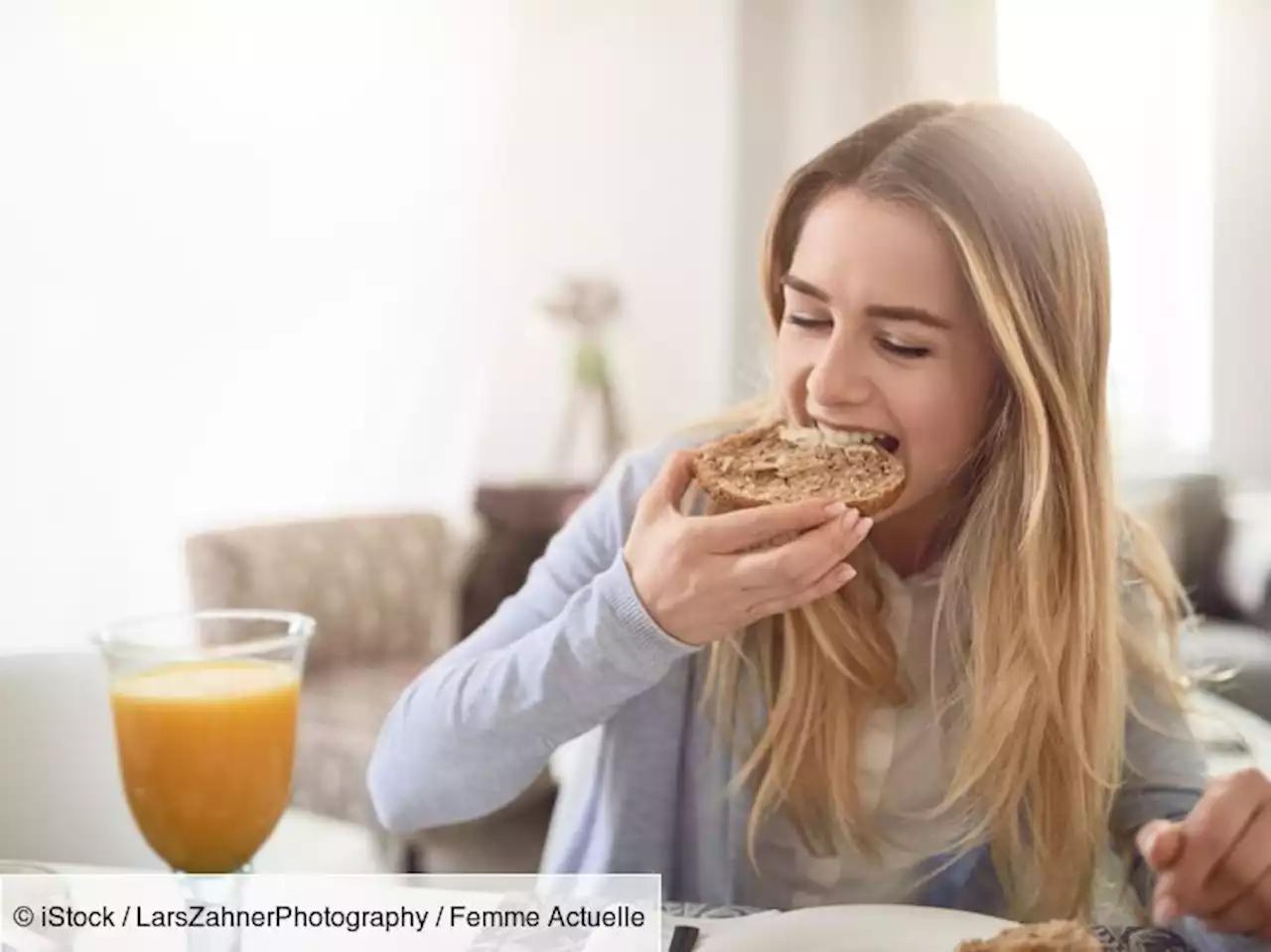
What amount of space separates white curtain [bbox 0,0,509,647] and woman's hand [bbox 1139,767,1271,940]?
7.33ft

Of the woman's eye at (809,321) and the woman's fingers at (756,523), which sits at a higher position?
the woman's eye at (809,321)

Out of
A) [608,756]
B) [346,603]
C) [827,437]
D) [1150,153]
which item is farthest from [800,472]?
[1150,153]

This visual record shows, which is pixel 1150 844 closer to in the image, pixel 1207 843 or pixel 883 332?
pixel 1207 843

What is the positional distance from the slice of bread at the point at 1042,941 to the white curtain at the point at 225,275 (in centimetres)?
221

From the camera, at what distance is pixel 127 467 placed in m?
2.52

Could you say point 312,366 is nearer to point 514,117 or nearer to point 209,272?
point 209,272

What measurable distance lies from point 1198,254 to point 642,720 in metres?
2.74

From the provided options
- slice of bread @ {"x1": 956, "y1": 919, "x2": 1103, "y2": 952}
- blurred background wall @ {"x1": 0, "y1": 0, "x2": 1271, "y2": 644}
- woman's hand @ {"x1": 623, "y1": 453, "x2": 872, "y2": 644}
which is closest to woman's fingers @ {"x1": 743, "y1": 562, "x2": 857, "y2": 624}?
woman's hand @ {"x1": 623, "y1": 453, "x2": 872, "y2": 644}

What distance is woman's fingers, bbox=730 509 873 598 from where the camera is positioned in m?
0.75

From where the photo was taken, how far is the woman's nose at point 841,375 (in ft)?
2.73

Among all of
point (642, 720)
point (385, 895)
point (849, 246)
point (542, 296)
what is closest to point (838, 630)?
point (642, 720)

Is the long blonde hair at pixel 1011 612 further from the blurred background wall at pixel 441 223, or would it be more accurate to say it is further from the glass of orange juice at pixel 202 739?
the blurred background wall at pixel 441 223

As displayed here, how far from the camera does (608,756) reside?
3.25 feet

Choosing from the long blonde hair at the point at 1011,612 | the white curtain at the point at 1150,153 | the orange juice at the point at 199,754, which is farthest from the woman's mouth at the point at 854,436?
the white curtain at the point at 1150,153
